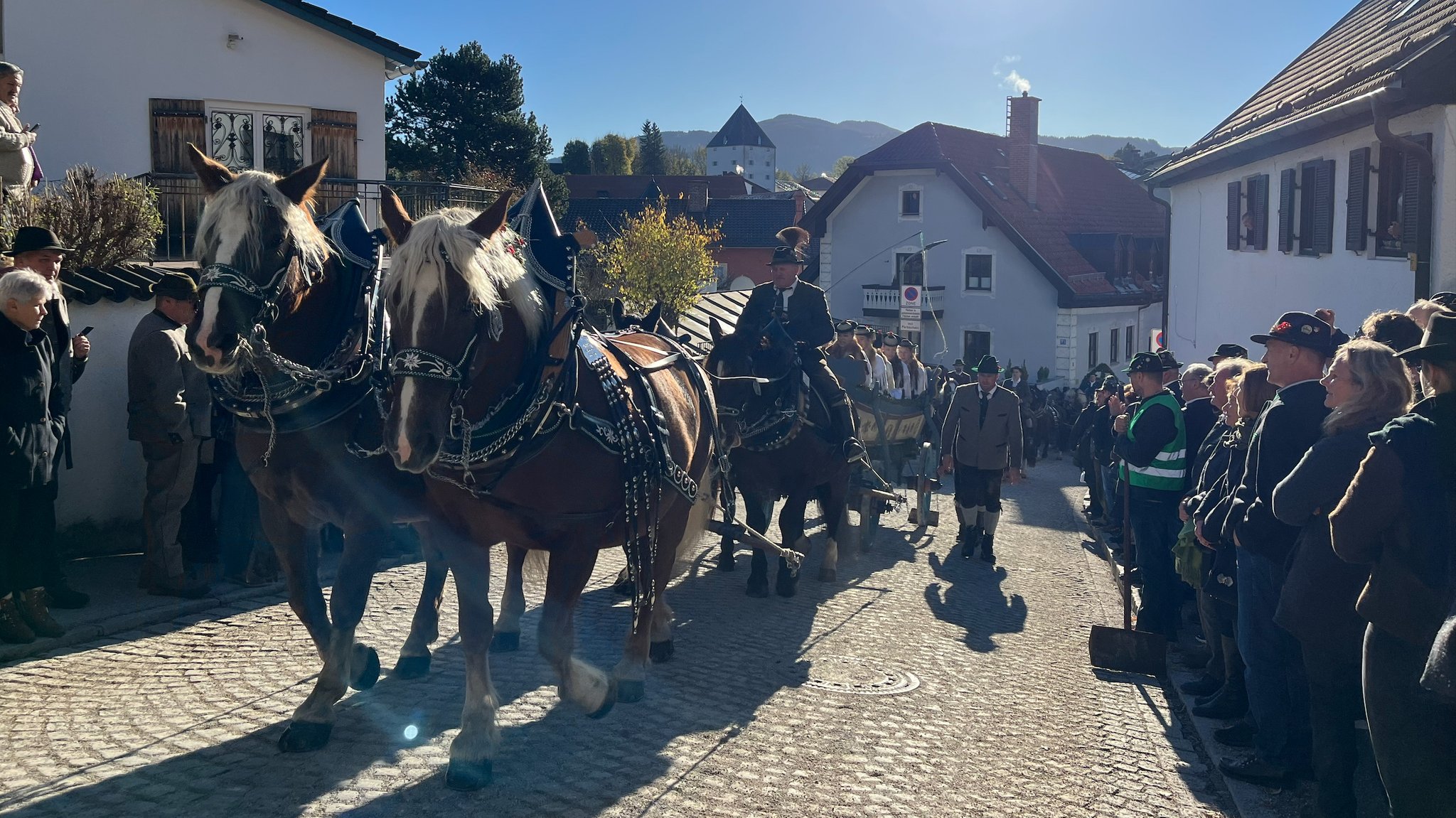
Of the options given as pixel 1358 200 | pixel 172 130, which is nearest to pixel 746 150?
pixel 172 130

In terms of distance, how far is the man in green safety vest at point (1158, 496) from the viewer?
8.37m

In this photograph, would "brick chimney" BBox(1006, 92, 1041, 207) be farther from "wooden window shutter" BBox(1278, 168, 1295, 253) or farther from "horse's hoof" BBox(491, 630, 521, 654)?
"horse's hoof" BBox(491, 630, 521, 654)

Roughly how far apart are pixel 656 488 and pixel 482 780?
1.48 meters

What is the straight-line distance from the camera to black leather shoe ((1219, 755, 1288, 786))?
550cm

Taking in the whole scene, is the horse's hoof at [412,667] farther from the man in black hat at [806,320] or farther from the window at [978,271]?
the window at [978,271]

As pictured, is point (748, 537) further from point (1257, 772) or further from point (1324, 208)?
point (1324, 208)

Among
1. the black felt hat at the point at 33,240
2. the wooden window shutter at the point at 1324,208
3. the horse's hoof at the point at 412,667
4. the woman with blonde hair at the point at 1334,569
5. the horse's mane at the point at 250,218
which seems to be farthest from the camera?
the wooden window shutter at the point at 1324,208

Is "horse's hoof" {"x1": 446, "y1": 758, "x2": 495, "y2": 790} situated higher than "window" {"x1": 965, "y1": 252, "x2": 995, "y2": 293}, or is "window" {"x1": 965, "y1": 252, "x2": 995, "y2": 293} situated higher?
"window" {"x1": 965, "y1": 252, "x2": 995, "y2": 293}

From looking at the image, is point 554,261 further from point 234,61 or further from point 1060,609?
point 234,61

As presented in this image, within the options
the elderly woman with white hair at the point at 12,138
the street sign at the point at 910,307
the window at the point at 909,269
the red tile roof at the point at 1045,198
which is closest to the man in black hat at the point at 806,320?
the elderly woman with white hair at the point at 12,138

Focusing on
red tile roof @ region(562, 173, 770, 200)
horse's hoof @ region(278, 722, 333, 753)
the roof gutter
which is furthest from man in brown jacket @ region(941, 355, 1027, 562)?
red tile roof @ region(562, 173, 770, 200)

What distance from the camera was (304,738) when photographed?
518 centimetres

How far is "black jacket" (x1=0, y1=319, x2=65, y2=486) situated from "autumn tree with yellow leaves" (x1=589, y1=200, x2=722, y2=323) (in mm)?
24944

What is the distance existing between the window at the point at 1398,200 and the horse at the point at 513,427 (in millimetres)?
8846
